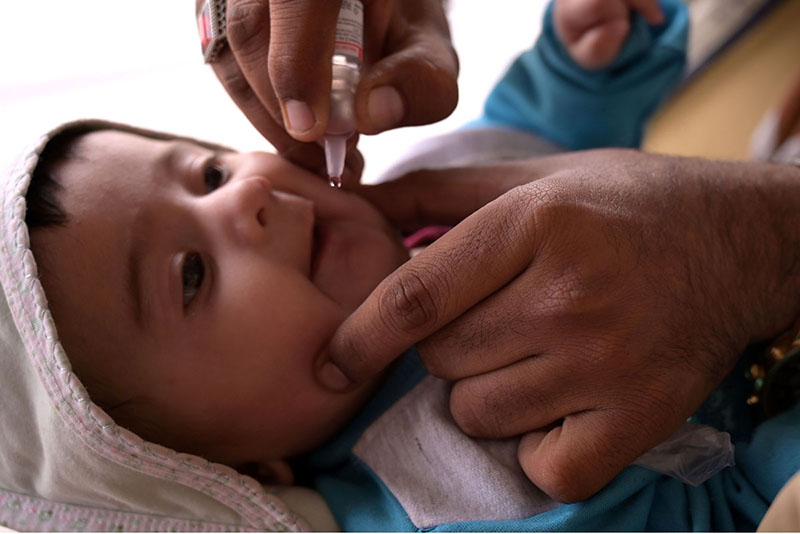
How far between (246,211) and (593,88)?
102 centimetres

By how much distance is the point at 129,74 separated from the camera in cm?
222

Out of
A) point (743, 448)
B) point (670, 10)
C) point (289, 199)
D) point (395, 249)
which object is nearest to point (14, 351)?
point (289, 199)

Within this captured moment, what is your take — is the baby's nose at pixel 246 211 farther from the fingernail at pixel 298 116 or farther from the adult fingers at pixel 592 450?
the adult fingers at pixel 592 450

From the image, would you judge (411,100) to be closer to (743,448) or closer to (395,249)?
(395,249)

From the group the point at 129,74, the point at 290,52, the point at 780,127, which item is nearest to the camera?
the point at 290,52

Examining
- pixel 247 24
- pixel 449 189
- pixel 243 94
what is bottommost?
pixel 449 189

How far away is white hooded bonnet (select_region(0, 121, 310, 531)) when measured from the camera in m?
0.90

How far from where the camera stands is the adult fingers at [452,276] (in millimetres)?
811

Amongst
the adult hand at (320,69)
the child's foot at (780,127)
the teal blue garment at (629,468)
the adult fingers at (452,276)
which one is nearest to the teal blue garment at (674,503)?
the teal blue garment at (629,468)

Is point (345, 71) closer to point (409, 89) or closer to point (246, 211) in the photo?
point (409, 89)

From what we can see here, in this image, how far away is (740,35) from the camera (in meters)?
2.09

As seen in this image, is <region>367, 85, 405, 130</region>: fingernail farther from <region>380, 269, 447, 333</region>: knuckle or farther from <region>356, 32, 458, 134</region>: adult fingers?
<region>380, 269, 447, 333</region>: knuckle

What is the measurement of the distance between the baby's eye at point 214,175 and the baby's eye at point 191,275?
6.1 inches

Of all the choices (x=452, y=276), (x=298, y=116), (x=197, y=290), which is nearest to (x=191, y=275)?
(x=197, y=290)
